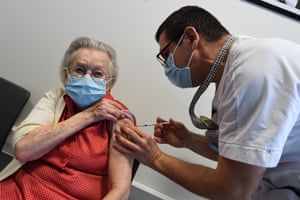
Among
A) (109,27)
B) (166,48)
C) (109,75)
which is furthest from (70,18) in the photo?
(166,48)

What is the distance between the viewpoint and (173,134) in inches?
68.5

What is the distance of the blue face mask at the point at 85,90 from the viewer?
1.39 metres

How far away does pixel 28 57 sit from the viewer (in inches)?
83.5

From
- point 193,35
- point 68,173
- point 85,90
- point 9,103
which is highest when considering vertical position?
point 193,35

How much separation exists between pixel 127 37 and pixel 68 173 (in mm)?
970

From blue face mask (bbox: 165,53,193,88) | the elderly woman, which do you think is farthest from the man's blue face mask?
the elderly woman

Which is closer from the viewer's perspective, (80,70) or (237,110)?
(237,110)

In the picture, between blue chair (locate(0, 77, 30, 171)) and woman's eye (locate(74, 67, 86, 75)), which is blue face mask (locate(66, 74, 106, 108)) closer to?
woman's eye (locate(74, 67, 86, 75))

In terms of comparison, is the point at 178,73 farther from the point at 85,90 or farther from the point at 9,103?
the point at 9,103

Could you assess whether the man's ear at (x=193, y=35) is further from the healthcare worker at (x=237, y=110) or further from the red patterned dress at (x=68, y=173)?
the red patterned dress at (x=68, y=173)

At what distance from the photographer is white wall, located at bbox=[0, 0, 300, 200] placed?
1.95m

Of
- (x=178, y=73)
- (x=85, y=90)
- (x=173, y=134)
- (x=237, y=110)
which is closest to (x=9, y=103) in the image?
(x=85, y=90)

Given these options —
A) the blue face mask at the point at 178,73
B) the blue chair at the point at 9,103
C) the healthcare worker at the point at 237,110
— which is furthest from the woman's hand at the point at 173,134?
the blue chair at the point at 9,103

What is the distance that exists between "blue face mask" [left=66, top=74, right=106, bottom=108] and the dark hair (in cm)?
35
